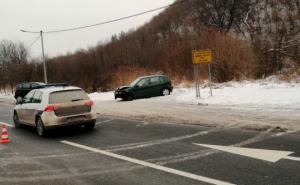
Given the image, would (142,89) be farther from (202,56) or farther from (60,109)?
(60,109)

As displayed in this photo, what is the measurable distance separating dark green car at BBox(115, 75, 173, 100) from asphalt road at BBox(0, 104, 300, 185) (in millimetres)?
13476

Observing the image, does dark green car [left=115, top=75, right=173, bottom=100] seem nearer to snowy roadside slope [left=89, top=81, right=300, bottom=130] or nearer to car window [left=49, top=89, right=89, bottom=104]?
snowy roadside slope [left=89, top=81, right=300, bottom=130]

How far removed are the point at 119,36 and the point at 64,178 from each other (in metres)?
71.4

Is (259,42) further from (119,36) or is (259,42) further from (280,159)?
(119,36)

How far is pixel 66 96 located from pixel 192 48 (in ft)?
74.4

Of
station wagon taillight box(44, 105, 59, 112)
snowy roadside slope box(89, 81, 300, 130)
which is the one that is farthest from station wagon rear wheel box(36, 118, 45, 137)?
snowy roadside slope box(89, 81, 300, 130)

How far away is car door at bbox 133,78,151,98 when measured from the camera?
2573 centimetres

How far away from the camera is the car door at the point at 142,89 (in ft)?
84.4

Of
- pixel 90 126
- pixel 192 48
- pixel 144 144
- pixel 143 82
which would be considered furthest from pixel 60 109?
pixel 192 48

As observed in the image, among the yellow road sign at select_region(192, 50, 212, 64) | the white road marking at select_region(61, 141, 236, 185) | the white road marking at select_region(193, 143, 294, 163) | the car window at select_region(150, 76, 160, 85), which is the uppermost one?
the yellow road sign at select_region(192, 50, 212, 64)

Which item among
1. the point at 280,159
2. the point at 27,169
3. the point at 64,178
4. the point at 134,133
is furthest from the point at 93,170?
the point at 134,133

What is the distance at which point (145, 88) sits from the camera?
1023 inches

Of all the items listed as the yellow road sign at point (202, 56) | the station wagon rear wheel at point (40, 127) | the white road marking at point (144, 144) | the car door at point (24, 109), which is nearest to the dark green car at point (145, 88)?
the yellow road sign at point (202, 56)

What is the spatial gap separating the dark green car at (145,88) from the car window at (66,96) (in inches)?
515
